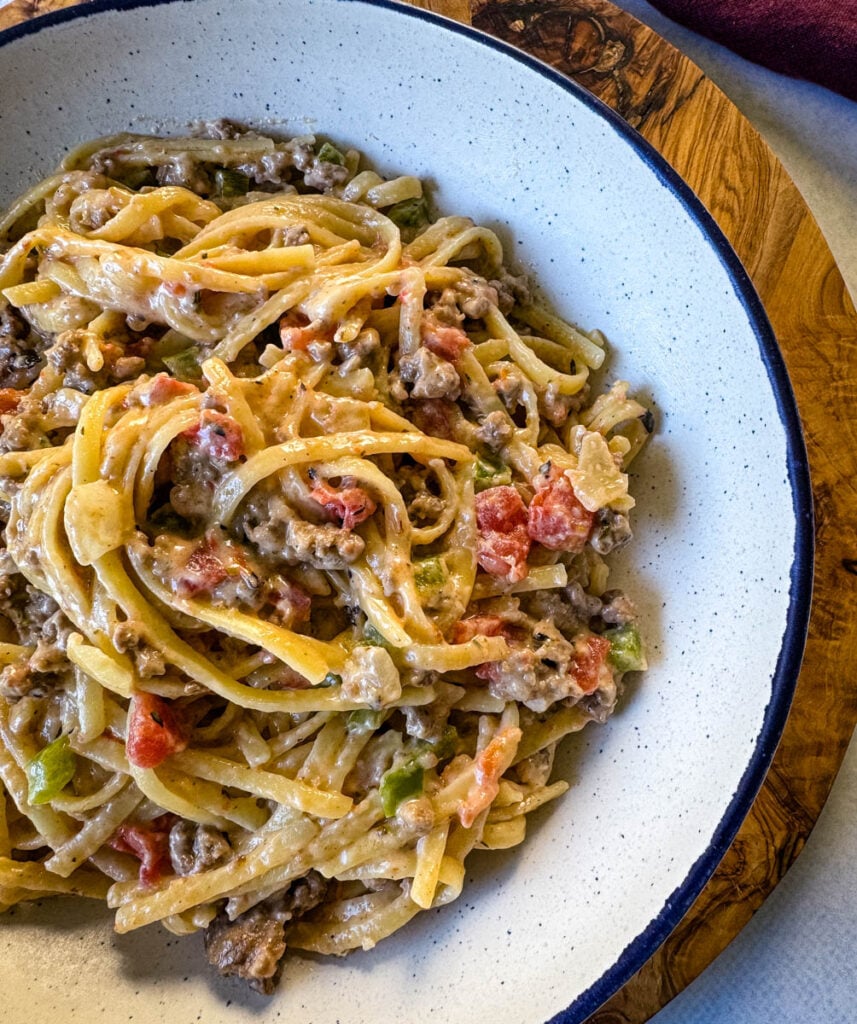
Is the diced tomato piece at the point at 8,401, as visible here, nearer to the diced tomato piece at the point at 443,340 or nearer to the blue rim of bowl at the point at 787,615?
the diced tomato piece at the point at 443,340

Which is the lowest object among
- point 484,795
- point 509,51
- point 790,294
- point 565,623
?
point 484,795

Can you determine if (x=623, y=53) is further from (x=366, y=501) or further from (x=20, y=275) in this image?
(x=20, y=275)

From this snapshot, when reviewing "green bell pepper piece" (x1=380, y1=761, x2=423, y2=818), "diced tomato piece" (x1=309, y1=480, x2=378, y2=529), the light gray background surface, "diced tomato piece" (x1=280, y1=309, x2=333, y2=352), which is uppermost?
"diced tomato piece" (x1=280, y1=309, x2=333, y2=352)

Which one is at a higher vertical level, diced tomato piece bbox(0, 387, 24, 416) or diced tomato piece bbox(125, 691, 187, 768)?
diced tomato piece bbox(0, 387, 24, 416)

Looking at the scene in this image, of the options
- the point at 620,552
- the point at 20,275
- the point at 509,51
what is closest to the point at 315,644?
the point at 620,552

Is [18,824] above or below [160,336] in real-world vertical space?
below

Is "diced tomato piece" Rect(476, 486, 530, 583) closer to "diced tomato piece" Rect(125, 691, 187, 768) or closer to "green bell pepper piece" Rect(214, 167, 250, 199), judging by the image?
"diced tomato piece" Rect(125, 691, 187, 768)

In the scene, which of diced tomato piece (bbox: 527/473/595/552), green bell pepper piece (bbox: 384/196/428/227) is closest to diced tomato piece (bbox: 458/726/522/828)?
diced tomato piece (bbox: 527/473/595/552)
